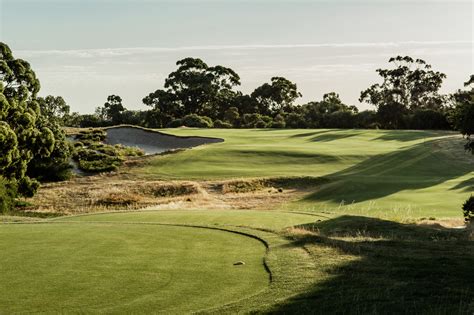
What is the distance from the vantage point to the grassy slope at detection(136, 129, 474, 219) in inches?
1249

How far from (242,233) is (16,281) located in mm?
6009

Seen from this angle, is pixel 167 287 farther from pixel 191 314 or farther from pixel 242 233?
pixel 242 233

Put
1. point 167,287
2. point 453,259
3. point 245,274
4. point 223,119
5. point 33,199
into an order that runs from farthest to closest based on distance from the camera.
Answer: point 223,119
point 33,199
point 453,259
point 245,274
point 167,287

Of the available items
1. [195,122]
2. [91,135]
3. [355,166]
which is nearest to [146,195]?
[355,166]

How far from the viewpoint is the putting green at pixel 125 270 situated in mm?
8555

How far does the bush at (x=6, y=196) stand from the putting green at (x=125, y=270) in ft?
61.7

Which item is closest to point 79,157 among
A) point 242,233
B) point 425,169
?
point 425,169

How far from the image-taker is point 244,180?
1618 inches

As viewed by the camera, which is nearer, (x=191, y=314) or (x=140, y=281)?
(x=191, y=314)

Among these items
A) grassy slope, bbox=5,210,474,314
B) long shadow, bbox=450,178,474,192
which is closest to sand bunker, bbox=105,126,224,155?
long shadow, bbox=450,178,474,192

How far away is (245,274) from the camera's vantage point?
10.2 m

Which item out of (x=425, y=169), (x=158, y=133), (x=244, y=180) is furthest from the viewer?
(x=158, y=133)

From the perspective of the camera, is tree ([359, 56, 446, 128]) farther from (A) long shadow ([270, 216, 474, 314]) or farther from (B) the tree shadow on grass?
(A) long shadow ([270, 216, 474, 314])

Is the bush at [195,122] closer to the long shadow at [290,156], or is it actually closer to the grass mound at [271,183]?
the long shadow at [290,156]
